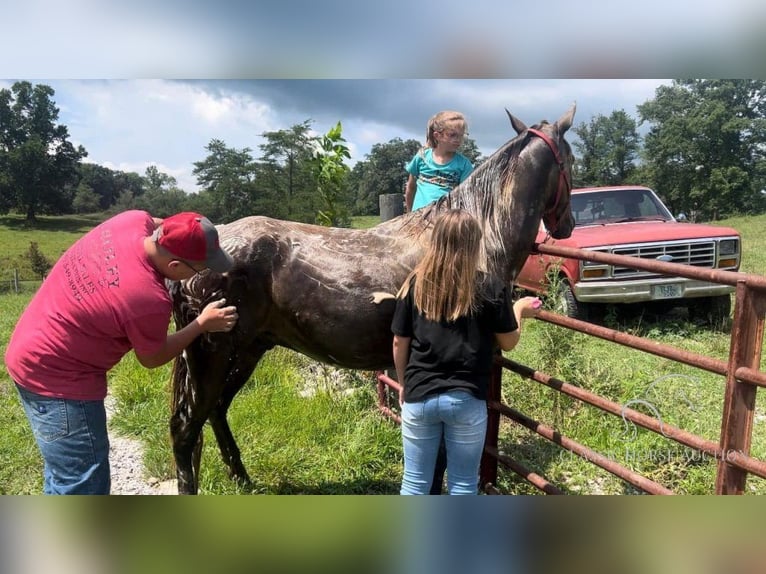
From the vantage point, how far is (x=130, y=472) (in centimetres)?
372

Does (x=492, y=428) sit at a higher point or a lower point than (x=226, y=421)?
higher

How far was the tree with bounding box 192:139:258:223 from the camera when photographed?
817 inches

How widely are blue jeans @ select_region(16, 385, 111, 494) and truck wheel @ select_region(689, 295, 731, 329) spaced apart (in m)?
6.84

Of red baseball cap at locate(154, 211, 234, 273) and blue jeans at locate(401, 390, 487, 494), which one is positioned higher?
red baseball cap at locate(154, 211, 234, 273)

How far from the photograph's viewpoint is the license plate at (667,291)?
5508mm

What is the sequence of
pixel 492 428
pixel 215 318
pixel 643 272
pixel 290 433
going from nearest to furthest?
pixel 215 318, pixel 492 428, pixel 290 433, pixel 643 272

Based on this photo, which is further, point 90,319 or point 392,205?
point 392,205

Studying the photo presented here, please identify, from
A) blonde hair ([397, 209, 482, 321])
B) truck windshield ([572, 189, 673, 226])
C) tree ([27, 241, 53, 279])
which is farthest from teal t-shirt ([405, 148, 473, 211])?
tree ([27, 241, 53, 279])

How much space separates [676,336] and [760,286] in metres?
4.57

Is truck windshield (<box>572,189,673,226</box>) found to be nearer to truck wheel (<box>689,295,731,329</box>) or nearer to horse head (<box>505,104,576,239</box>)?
truck wheel (<box>689,295,731,329</box>)

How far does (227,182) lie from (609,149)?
27.6 metres

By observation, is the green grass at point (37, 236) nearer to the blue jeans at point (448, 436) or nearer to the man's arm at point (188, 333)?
the man's arm at point (188, 333)

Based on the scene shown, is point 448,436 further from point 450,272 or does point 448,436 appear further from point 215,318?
point 215,318

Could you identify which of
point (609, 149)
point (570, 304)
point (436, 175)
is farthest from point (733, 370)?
point (609, 149)
